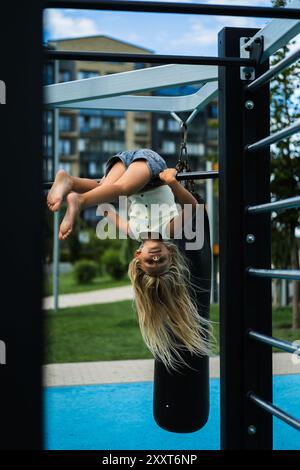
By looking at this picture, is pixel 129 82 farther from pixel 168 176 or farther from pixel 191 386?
pixel 191 386

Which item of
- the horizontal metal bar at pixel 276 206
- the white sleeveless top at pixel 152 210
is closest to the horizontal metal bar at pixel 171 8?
the horizontal metal bar at pixel 276 206

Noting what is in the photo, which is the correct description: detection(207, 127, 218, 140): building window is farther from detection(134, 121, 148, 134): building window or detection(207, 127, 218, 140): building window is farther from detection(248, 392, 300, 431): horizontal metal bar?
detection(248, 392, 300, 431): horizontal metal bar

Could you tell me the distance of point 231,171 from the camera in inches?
84.7

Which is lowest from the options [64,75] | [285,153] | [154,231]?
[154,231]

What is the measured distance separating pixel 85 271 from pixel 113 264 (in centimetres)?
83

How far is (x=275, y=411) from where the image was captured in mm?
1874

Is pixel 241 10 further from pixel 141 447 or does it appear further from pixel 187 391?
pixel 141 447

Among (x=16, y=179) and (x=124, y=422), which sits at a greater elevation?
(x=16, y=179)

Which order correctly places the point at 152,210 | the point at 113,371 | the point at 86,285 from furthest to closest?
1. the point at 86,285
2. the point at 113,371
3. the point at 152,210

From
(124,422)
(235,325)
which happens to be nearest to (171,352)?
(235,325)

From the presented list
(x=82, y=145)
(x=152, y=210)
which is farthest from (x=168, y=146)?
(x=152, y=210)

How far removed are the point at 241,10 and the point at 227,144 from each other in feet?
2.11

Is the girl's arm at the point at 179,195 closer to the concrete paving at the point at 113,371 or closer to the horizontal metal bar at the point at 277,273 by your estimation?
the horizontal metal bar at the point at 277,273

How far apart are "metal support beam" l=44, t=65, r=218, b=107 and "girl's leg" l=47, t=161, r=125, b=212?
2.54ft
